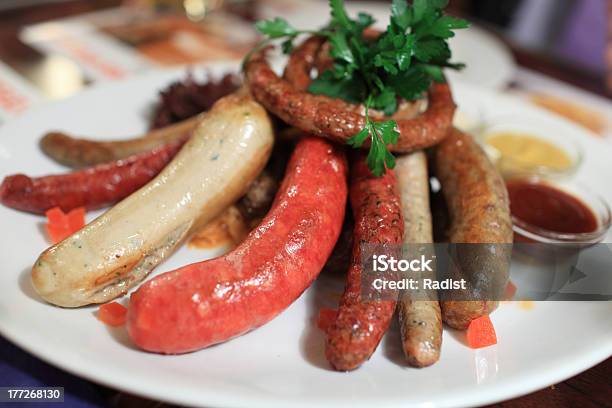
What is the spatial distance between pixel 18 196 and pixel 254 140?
3.50ft

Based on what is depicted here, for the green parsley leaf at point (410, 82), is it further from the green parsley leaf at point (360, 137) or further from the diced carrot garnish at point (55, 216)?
the diced carrot garnish at point (55, 216)

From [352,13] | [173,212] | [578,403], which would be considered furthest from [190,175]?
[352,13]

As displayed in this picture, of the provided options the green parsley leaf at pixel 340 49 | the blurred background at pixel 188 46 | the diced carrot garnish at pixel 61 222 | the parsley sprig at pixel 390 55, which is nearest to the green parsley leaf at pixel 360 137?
the parsley sprig at pixel 390 55

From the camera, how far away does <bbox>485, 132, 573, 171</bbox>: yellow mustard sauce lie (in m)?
3.22

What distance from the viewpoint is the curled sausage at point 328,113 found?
7.46 feet

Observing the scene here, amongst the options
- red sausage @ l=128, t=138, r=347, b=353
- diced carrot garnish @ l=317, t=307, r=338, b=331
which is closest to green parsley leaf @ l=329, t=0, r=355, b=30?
red sausage @ l=128, t=138, r=347, b=353

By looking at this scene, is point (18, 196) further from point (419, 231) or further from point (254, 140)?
point (419, 231)

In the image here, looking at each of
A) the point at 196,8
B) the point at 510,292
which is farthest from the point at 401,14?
the point at 196,8

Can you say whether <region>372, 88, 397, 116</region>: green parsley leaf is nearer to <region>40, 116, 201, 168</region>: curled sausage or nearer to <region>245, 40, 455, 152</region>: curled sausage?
<region>245, 40, 455, 152</region>: curled sausage

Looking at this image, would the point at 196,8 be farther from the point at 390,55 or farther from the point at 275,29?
the point at 390,55

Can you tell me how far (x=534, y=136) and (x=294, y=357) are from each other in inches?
96.1

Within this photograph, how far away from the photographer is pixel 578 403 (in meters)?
2.02

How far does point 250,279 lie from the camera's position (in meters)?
1.83

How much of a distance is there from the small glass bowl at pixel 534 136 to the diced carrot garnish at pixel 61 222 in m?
2.28
